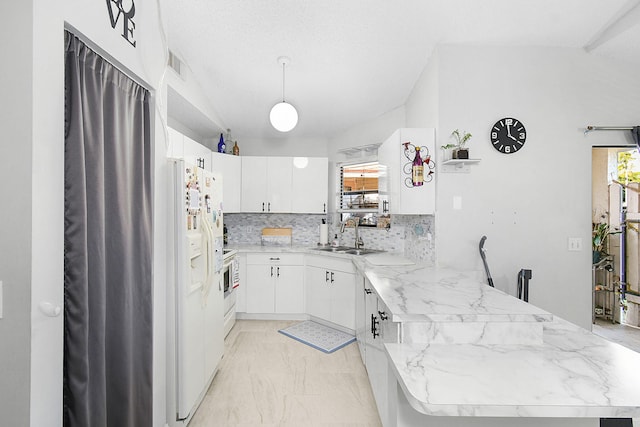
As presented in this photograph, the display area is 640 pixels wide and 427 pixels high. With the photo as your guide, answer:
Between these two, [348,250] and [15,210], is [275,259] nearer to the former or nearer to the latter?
[348,250]

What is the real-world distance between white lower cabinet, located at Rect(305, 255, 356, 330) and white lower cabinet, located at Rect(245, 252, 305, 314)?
164 mm

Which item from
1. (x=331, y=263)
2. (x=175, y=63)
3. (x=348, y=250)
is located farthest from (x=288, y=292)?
(x=175, y=63)

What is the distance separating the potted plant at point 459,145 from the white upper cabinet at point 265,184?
2247mm

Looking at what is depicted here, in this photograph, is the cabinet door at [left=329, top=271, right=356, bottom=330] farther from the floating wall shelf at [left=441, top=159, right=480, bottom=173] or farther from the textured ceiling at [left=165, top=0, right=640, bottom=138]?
the textured ceiling at [left=165, top=0, right=640, bottom=138]

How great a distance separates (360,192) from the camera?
434 centimetres

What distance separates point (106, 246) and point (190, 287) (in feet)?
2.39

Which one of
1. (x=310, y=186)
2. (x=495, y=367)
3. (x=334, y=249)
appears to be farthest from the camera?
(x=310, y=186)

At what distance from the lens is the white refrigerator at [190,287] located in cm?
202

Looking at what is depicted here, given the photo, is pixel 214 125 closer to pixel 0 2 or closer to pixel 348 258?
pixel 348 258

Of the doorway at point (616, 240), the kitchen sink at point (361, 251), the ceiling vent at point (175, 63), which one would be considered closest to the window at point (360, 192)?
the kitchen sink at point (361, 251)

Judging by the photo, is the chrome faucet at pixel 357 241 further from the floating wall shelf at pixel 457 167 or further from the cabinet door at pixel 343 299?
the floating wall shelf at pixel 457 167

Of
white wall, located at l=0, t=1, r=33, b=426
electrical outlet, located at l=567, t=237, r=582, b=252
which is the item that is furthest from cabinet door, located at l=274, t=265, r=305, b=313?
white wall, located at l=0, t=1, r=33, b=426

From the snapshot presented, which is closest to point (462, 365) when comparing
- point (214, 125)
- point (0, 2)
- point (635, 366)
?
point (635, 366)

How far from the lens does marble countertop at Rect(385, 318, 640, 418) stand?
98 cm
